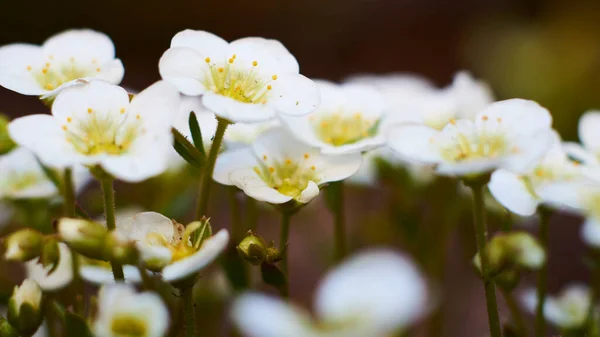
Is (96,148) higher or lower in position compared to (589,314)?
higher

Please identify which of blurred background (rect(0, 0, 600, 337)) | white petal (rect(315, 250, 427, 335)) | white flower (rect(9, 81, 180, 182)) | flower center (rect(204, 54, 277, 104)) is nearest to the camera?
white petal (rect(315, 250, 427, 335))

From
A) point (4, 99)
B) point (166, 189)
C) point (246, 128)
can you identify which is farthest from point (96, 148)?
point (4, 99)

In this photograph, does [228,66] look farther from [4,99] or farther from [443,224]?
[4,99]

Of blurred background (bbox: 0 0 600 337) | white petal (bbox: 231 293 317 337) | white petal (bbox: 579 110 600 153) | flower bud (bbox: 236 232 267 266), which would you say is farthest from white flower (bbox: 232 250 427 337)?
blurred background (bbox: 0 0 600 337)

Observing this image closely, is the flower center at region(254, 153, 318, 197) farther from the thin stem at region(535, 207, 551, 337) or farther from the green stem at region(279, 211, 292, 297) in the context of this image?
the thin stem at region(535, 207, 551, 337)

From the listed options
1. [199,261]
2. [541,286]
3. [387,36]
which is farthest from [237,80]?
[387,36]

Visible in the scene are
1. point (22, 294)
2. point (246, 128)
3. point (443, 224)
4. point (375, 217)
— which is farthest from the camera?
point (375, 217)

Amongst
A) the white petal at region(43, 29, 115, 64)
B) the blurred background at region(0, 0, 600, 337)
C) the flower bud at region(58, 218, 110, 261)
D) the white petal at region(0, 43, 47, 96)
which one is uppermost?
the white petal at region(43, 29, 115, 64)
